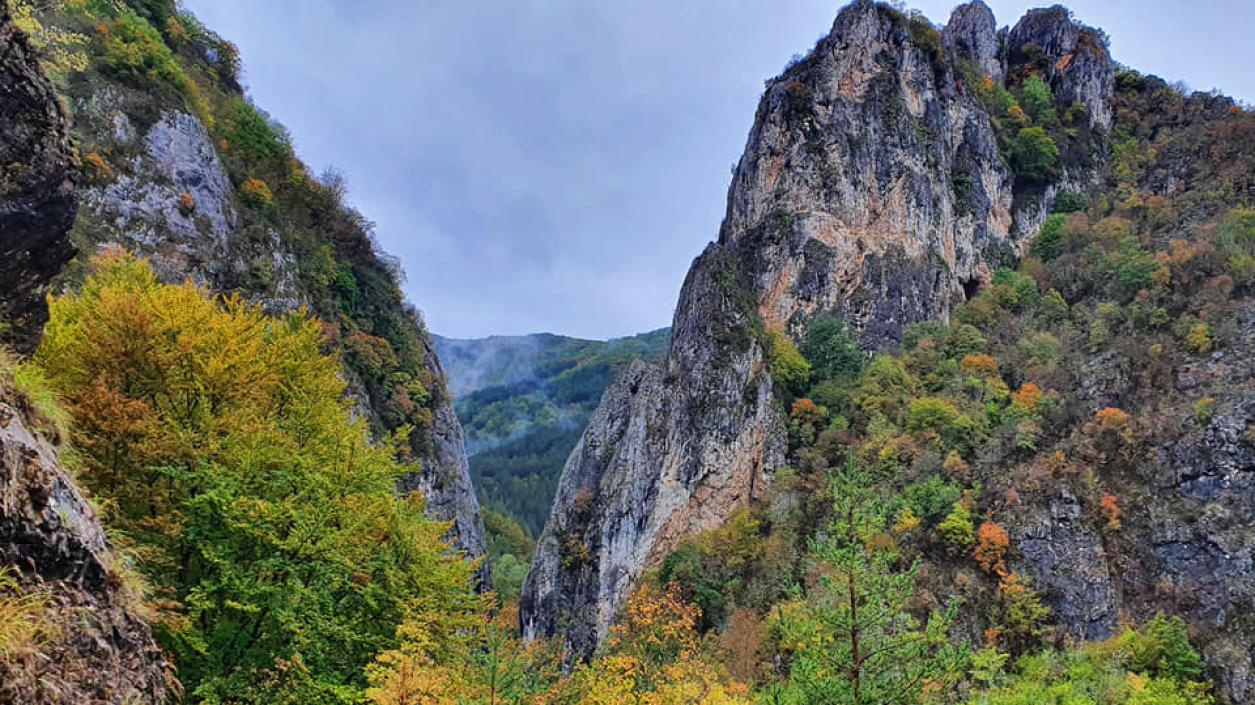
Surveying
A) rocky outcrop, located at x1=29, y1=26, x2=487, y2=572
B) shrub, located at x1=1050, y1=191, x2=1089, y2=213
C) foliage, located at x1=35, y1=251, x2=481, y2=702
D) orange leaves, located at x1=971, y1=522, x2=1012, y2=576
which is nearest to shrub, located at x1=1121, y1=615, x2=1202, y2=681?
orange leaves, located at x1=971, y1=522, x2=1012, y2=576

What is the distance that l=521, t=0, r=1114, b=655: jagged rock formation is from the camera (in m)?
37.2

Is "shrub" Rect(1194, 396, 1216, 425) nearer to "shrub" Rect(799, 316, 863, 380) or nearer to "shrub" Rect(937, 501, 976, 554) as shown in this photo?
"shrub" Rect(937, 501, 976, 554)

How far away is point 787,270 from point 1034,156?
25662 millimetres

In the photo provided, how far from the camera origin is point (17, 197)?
19.7 ft

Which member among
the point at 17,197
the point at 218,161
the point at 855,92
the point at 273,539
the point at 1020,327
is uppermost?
the point at 855,92

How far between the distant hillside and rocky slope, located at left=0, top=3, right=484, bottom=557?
43341 mm

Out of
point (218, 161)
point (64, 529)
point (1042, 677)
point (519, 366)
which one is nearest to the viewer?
point (64, 529)

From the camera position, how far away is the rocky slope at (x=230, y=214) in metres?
24.1

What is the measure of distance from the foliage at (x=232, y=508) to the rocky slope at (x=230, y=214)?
10.4 meters

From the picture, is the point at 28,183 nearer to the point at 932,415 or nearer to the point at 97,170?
the point at 97,170

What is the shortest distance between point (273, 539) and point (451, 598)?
9.83 feet

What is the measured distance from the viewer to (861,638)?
975 cm

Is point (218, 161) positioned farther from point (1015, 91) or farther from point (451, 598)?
point (1015, 91)

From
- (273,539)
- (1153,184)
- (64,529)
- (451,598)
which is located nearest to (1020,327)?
(1153,184)
